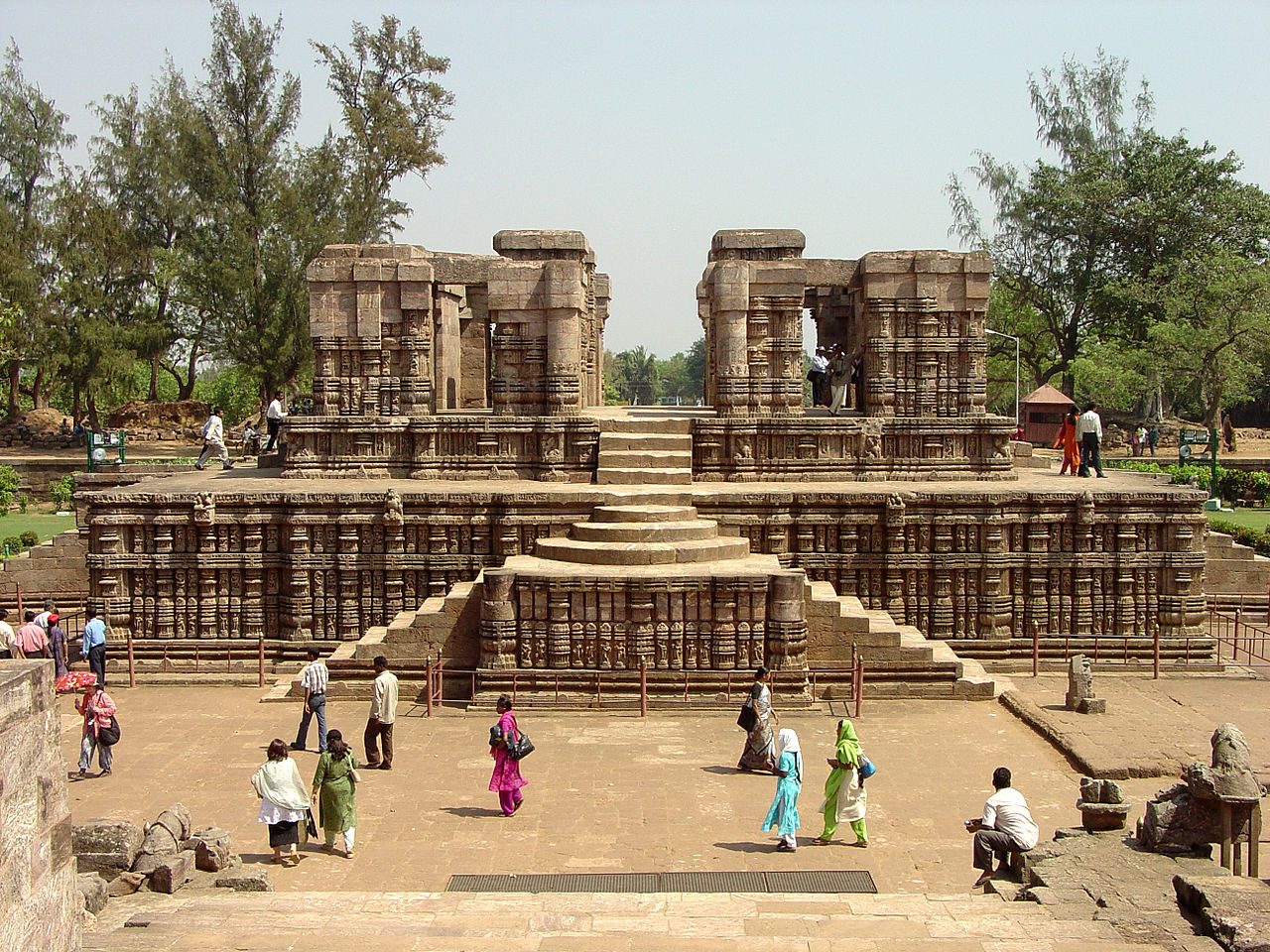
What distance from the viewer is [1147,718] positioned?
41.9 feet

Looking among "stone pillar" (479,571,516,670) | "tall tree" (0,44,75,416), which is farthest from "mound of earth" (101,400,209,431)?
"stone pillar" (479,571,516,670)

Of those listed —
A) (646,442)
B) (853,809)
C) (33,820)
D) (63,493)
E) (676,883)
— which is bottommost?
(676,883)

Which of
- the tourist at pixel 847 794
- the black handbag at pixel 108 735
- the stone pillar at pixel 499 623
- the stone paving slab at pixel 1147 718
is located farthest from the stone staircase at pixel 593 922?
the stone pillar at pixel 499 623

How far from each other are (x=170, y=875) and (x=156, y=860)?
24 centimetres

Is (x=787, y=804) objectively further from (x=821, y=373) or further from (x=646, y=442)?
(x=821, y=373)

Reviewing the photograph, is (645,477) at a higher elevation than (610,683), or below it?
higher

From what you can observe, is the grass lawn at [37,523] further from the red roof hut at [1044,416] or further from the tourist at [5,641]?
the red roof hut at [1044,416]

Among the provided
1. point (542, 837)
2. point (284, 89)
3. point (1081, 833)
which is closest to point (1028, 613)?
point (1081, 833)

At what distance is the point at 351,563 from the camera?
51.1ft

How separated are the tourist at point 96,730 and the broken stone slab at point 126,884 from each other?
10.6 feet

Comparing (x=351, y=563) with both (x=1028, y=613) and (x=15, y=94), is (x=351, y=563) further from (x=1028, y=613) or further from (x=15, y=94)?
(x=15, y=94)

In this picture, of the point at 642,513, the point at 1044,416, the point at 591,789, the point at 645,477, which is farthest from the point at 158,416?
the point at 591,789

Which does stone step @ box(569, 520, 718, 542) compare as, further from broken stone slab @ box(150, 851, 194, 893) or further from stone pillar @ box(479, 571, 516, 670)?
broken stone slab @ box(150, 851, 194, 893)

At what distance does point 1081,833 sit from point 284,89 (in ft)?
96.1
